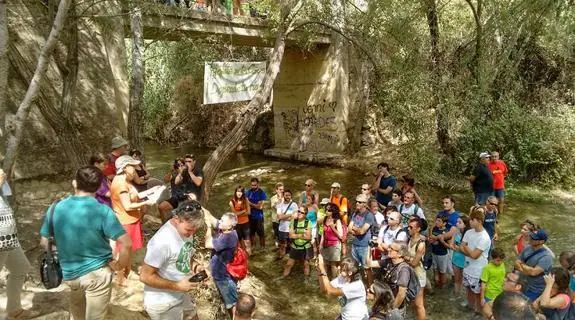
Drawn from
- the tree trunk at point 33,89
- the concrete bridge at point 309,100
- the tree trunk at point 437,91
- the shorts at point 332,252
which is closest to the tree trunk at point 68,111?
the tree trunk at point 33,89

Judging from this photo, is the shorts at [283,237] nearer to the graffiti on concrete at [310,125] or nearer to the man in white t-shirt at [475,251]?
the man in white t-shirt at [475,251]

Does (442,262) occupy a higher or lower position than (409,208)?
lower

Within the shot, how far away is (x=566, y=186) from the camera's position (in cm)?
1224

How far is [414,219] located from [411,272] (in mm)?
1052

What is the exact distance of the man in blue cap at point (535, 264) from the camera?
202 inches

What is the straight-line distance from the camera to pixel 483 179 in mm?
9242

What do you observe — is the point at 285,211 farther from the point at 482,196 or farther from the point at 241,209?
the point at 482,196

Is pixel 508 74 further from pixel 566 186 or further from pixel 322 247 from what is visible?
pixel 322 247

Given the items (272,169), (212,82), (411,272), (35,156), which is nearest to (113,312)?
(411,272)

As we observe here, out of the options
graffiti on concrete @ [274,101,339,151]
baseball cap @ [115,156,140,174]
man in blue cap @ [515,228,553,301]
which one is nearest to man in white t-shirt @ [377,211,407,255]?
man in blue cap @ [515,228,553,301]

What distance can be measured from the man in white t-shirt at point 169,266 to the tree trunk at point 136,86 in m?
5.94

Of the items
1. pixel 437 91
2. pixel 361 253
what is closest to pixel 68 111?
pixel 361 253

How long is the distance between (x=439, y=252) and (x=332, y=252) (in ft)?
5.46

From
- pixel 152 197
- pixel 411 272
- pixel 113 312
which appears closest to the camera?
pixel 113 312
